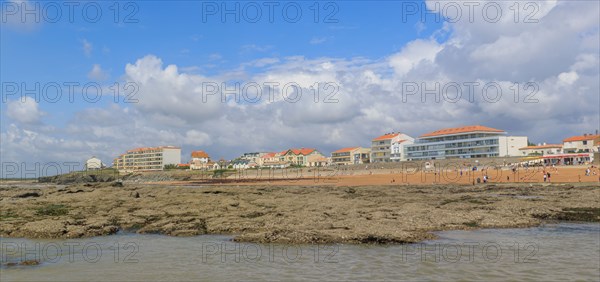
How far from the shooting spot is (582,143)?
489ft

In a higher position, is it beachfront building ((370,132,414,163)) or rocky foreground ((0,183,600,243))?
beachfront building ((370,132,414,163))

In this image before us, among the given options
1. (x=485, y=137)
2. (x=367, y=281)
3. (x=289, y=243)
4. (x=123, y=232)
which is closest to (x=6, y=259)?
(x=123, y=232)

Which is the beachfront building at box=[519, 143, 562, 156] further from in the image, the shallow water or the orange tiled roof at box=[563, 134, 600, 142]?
the shallow water

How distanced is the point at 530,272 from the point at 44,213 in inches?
1095

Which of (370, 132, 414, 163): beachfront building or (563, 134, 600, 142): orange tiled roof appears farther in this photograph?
(370, 132, 414, 163): beachfront building

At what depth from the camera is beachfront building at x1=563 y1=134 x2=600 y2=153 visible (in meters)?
144

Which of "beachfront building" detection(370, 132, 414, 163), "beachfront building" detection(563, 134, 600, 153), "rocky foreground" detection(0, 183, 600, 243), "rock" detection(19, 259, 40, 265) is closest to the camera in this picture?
"rock" detection(19, 259, 40, 265)

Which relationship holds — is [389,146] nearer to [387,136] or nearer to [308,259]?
[387,136]

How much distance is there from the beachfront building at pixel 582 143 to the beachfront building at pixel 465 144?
13.6 metres

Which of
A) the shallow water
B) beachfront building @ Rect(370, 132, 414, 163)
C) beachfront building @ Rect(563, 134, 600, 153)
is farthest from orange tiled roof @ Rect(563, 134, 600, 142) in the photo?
the shallow water

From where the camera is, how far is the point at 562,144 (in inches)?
6152

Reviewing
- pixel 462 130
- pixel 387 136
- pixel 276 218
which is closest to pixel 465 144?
pixel 462 130

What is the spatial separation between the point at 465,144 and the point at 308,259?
493ft

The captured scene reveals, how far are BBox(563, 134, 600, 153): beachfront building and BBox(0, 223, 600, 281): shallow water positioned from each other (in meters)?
149
